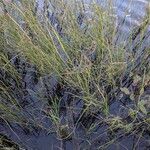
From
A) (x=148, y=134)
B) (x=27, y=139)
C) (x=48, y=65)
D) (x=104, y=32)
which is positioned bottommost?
(x=27, y=139)

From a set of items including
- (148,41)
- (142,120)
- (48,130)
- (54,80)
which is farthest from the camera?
(148,41)

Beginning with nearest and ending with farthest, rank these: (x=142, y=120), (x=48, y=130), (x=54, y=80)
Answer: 1. (x=142, y=120)
2. (x=48, y=130)
3. (x=54, y=80)

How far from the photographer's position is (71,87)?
1.97m

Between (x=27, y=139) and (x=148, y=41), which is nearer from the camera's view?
(x=27, y=139)

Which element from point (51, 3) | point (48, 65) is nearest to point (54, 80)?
point (48, 65)

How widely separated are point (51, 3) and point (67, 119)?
80 centimetres

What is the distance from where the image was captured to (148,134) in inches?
75.1

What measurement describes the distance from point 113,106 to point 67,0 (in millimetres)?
666

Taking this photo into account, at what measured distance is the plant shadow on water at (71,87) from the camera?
1854 millimetres

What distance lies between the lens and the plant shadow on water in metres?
1.85

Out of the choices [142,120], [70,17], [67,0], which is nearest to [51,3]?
[67,0]

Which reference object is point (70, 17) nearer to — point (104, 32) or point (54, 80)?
point (104, 32)

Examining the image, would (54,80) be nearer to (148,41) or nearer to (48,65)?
(48,65)

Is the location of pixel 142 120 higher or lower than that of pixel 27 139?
higher
